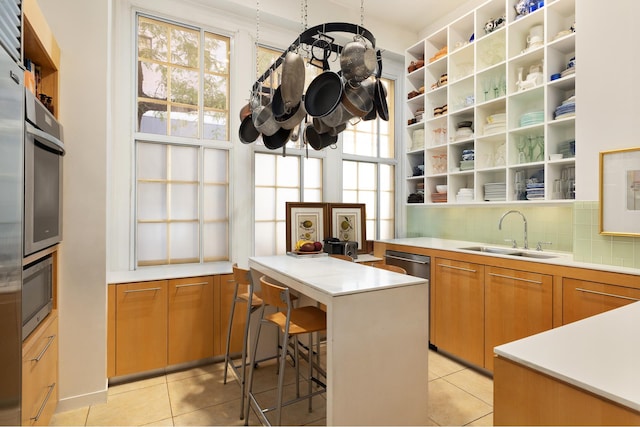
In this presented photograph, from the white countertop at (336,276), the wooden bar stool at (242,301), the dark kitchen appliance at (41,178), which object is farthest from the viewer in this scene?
the wooden bar stool at (242,301)

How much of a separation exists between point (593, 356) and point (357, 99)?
5.19ft

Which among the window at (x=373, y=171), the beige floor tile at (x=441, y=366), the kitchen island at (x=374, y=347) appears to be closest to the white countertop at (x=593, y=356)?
the kitchen island at (x=374, y=347)

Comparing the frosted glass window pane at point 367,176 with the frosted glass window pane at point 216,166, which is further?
the frosted glass window pane at point 367,176

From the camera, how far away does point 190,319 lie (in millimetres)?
2871

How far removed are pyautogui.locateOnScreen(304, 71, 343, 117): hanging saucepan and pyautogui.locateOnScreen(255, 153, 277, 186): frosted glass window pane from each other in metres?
1.66

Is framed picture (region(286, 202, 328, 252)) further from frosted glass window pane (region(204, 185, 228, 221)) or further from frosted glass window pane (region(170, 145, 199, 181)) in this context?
frosted glass window pane (region(170, 145, 199, 181))

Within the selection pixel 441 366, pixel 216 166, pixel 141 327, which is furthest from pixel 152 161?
pixel 441 366

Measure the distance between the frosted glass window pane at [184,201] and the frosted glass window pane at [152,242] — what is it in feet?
0.60

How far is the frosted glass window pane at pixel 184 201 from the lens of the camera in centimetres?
323

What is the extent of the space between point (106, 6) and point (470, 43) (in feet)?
10.3

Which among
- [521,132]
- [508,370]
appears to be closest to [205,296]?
[508,370]

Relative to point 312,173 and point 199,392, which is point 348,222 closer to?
point 312,173

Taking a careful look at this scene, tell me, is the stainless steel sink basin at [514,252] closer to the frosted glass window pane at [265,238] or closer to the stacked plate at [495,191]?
the stacked plate at [495,191]

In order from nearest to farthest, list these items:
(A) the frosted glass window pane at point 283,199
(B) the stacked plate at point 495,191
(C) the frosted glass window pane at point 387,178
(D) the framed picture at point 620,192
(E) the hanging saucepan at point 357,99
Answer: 1. (E) the hanging saucepan at point 357,99
2. (D) the framed picture at point 620,192
3. (B) the stacked plate at point 495,191
4. (A) the frosted glass window pane at point 283,199
5. (C) the frosted glass window pane at point 387,178
